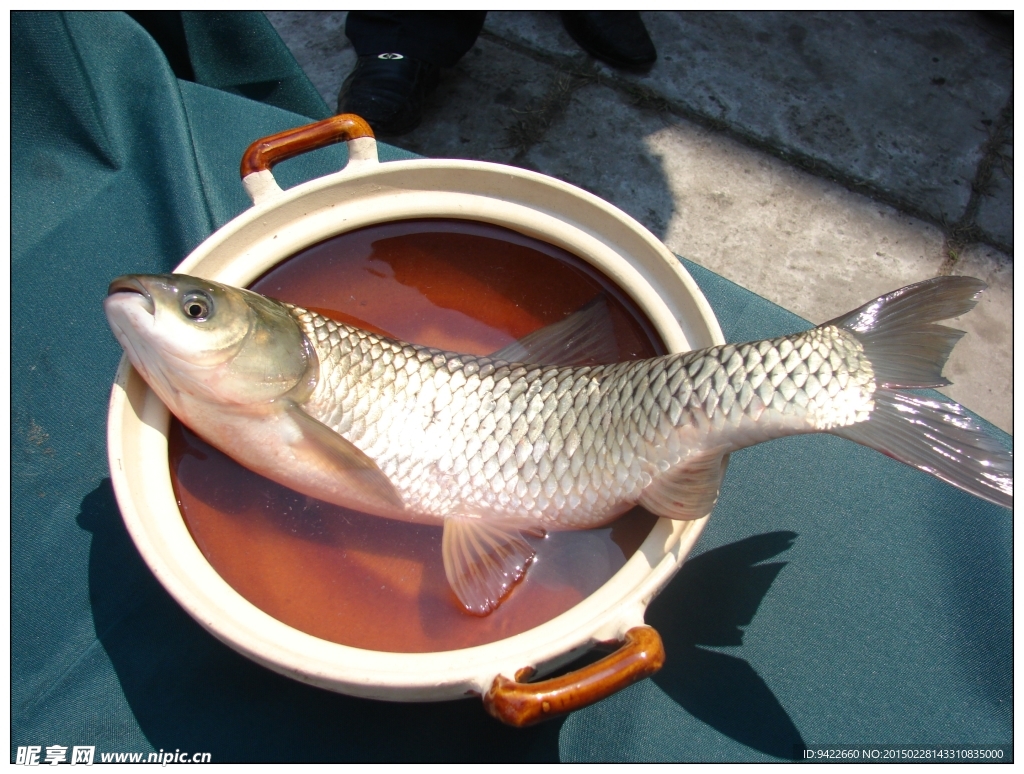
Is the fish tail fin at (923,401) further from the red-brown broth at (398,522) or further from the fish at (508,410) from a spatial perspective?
the red-brown broth at (398,522)

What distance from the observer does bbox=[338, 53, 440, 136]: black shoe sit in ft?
5.84

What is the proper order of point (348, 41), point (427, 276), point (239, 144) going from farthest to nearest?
point (348, 41)
point (239, 144)
point (427, 276)

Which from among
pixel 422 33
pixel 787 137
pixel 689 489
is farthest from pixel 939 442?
pixel 422 33

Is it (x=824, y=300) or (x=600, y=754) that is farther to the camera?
(x=824, y=300)

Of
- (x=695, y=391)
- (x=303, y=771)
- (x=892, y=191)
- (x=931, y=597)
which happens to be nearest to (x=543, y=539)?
(x=695, y=391)

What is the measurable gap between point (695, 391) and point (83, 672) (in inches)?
30.6

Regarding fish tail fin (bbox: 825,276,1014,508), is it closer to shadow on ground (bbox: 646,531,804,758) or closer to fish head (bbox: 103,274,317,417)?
shadow on ground (bbox: 646,531,804,758)

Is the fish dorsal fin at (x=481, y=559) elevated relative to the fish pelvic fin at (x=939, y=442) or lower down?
lower down

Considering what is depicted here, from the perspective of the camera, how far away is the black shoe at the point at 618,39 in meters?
1.99

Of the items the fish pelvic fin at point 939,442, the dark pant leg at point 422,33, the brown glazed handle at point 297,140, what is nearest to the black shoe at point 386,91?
the dark pant leg at point 422,33

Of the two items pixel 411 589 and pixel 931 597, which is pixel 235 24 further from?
pixel 931 597

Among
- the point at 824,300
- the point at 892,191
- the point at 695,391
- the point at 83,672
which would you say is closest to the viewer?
the point at 695,391

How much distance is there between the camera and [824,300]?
1.71 meters

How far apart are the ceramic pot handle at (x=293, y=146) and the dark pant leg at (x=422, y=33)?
110cm
